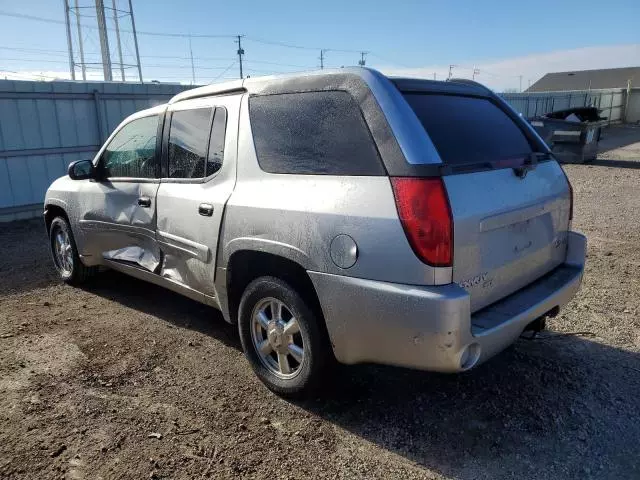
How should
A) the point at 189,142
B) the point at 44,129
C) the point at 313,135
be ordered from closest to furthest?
the point at 313,135 → the point at 189,142 → the point at 44,129

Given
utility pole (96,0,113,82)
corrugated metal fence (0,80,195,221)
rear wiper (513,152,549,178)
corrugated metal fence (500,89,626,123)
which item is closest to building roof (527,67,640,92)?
corrugated metal fence (500,89,626,123)

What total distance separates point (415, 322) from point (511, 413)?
1.06 meters

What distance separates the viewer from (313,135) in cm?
289

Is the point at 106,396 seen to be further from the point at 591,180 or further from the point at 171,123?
the point at 591,180

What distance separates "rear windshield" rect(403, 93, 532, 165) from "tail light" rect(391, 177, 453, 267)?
0.30m

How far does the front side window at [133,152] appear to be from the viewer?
4129 millimetres

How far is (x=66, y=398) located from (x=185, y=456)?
1.07 m

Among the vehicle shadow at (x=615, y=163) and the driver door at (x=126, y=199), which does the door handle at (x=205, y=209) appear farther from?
the vehicle shadow at (x=615, y=163)

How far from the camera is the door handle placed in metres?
3.37

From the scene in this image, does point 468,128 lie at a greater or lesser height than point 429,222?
greater

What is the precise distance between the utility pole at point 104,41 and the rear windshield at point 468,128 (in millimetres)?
29217

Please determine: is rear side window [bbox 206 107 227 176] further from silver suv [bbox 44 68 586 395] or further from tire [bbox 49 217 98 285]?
tire [bbox 49 217 98 285]

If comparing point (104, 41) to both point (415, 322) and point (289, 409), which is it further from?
point (415, 322)

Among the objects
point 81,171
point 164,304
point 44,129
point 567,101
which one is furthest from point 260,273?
point 567,101
